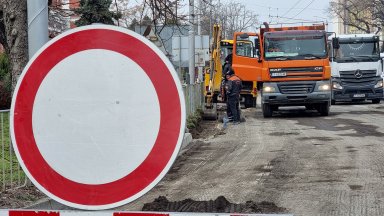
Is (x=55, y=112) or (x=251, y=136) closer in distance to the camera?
(x=55, y=112)

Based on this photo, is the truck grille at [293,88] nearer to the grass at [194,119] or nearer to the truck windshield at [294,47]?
the truck windshield at [294,47]

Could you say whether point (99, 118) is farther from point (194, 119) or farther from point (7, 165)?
point (194, 119)

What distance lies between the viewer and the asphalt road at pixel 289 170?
794 centimetres

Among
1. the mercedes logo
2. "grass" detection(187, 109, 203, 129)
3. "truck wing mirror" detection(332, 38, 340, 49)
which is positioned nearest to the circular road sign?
"grass" detection(187, 109, 203, 129)

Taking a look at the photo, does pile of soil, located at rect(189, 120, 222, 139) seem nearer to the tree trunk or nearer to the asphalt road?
the asphalt road

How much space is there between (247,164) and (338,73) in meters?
20.1

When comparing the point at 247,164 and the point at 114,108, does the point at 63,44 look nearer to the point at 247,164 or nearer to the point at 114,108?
the point at 114,108

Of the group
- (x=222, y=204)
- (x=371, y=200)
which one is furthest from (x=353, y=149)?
(x=222, y=204)

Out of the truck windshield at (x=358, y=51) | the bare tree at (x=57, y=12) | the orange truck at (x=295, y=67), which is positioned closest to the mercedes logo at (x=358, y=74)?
the truck windshield at (x=358, y=51)

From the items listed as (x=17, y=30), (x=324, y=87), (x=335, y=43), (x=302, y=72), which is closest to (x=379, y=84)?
(x=335, y=43)

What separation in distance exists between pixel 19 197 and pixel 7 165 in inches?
41.5

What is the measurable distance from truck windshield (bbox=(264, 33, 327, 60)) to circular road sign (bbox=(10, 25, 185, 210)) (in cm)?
1944

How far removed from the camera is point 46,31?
4492mm

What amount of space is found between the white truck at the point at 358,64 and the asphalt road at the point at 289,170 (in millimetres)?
12185
